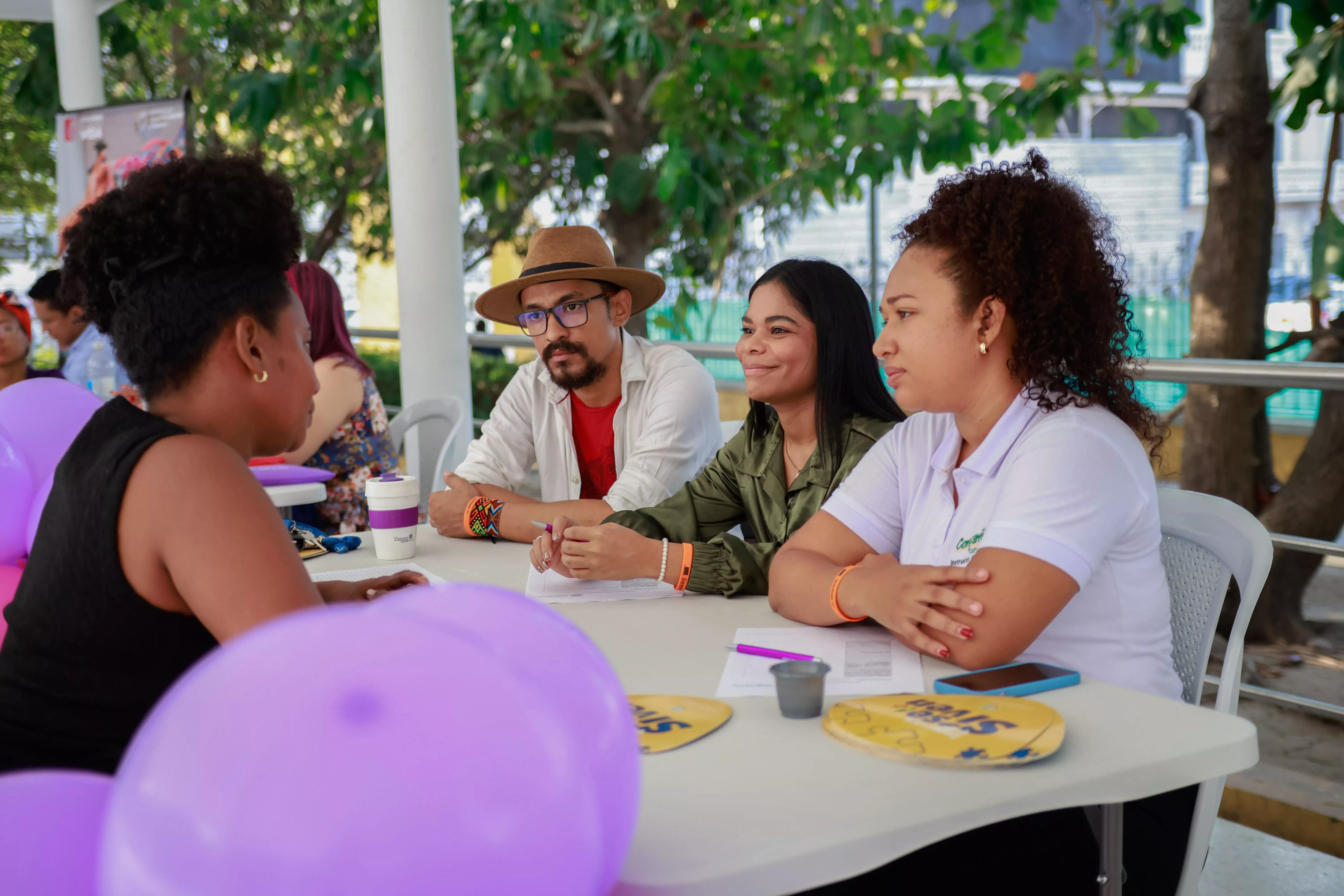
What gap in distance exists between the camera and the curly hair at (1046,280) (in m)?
1.73

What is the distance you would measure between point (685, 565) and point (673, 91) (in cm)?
489

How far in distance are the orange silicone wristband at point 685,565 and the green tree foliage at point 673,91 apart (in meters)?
2.70

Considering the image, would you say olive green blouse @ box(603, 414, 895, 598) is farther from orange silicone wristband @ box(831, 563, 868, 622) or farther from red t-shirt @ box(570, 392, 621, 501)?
red t-shirt @ box(570, 392, 621, 501)

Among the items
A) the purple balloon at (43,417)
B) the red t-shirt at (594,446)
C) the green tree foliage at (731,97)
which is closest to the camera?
the purple balloon at (43,417)

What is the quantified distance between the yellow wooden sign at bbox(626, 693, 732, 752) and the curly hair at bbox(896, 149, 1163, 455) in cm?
75

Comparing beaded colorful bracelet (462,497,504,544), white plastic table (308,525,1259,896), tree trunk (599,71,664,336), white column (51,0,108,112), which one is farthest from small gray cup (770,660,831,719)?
white column (51,0,108,112)

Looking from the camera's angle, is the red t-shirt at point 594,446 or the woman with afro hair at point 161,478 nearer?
the woman with afro hair at point 161,478

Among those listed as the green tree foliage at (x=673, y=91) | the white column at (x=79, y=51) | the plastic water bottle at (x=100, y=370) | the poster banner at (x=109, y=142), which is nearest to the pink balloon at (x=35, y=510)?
the plastic water bottle at (x=100, y=370)

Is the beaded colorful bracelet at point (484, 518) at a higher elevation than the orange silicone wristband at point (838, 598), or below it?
Answer: below

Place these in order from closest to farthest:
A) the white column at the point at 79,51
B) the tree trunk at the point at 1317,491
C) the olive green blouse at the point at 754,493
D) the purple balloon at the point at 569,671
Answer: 1. the purple balloon at the point at 569,671
2. the olive green blouse at the point at 754,493
3. the tree trunk at the point at 1317,491
4. the white column at the point at 79,51

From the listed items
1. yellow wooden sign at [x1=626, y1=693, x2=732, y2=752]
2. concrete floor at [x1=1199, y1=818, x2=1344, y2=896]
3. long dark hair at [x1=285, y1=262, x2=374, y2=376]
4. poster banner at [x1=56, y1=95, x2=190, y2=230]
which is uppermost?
poster banner at [x1=56, y1=95, x2=190, y2=230]

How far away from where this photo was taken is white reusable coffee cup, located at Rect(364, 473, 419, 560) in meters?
2.35

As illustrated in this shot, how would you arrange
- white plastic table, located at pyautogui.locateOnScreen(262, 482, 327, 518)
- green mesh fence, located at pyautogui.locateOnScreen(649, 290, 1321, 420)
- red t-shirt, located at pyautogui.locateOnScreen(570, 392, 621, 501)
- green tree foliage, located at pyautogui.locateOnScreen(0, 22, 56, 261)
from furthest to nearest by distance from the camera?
green tree foliage, located at pyautogui.locateOnScreen(0, 22, 56, 261) < green mesh fence, located at pyautogui.locateOnScreen(649, 290, 1321, 420) < red t-shirt, located at pyautogui.locateOnScreen(570, 392, 621, 501) < white plastic table, located at pyautogui.locateOnScreen(262, 482, 327, 518)

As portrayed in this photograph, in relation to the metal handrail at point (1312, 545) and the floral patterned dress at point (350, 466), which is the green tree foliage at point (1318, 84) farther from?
the floral patterned dress at point (350, 466)
